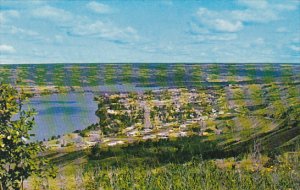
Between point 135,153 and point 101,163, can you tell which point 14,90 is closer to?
point 101,163

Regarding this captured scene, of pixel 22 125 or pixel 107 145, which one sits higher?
pixel 22 125

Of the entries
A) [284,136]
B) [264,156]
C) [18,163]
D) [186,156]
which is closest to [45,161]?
[18,163]

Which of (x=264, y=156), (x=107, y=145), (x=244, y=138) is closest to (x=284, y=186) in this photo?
(x=264, y=156)

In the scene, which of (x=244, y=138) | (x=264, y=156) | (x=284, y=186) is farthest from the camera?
(x=244, y=138)

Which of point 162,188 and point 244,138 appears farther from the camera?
point 244,138

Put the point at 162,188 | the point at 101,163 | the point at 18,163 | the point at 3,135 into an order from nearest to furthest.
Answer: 1. the point at 3,135
2. the point at 18,163
3. the point at 162,188
4. the point at 101,163

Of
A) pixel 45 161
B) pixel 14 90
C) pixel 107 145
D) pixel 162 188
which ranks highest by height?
pixel 14 90

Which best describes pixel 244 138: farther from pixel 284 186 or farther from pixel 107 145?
pixel 284 186
